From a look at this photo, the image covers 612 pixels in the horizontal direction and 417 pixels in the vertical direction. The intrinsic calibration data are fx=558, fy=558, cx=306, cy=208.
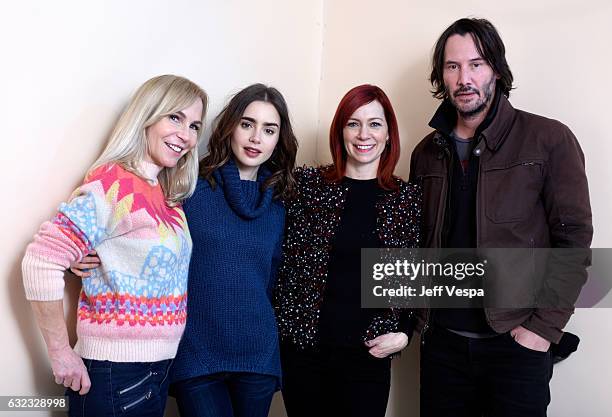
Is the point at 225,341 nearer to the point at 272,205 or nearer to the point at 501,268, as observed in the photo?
the point at 272,205

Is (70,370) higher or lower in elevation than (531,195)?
lower

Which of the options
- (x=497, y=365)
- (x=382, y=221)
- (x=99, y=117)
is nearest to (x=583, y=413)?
(x=497, y=365)

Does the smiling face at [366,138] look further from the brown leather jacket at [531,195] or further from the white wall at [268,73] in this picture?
the white wall at [268,73]

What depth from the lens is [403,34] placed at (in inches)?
97.5

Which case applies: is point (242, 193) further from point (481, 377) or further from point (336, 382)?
point (481, 377)

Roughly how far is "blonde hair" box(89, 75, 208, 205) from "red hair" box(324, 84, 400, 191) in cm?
50

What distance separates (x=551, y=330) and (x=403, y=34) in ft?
4.62

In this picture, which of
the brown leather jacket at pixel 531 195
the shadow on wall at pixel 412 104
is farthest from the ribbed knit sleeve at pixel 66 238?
the shadow on wall at pixel 412 104

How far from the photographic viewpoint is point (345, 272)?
1.85 meters

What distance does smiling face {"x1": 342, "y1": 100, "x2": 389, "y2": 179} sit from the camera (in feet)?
6.30

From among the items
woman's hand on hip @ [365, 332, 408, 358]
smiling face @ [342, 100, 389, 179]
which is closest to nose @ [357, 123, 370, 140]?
smiling face @ [342, 100, 389, 179]

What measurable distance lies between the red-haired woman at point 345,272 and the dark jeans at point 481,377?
16 cm

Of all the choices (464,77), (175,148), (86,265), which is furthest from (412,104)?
(86,265)

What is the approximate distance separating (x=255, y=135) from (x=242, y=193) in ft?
0.64
